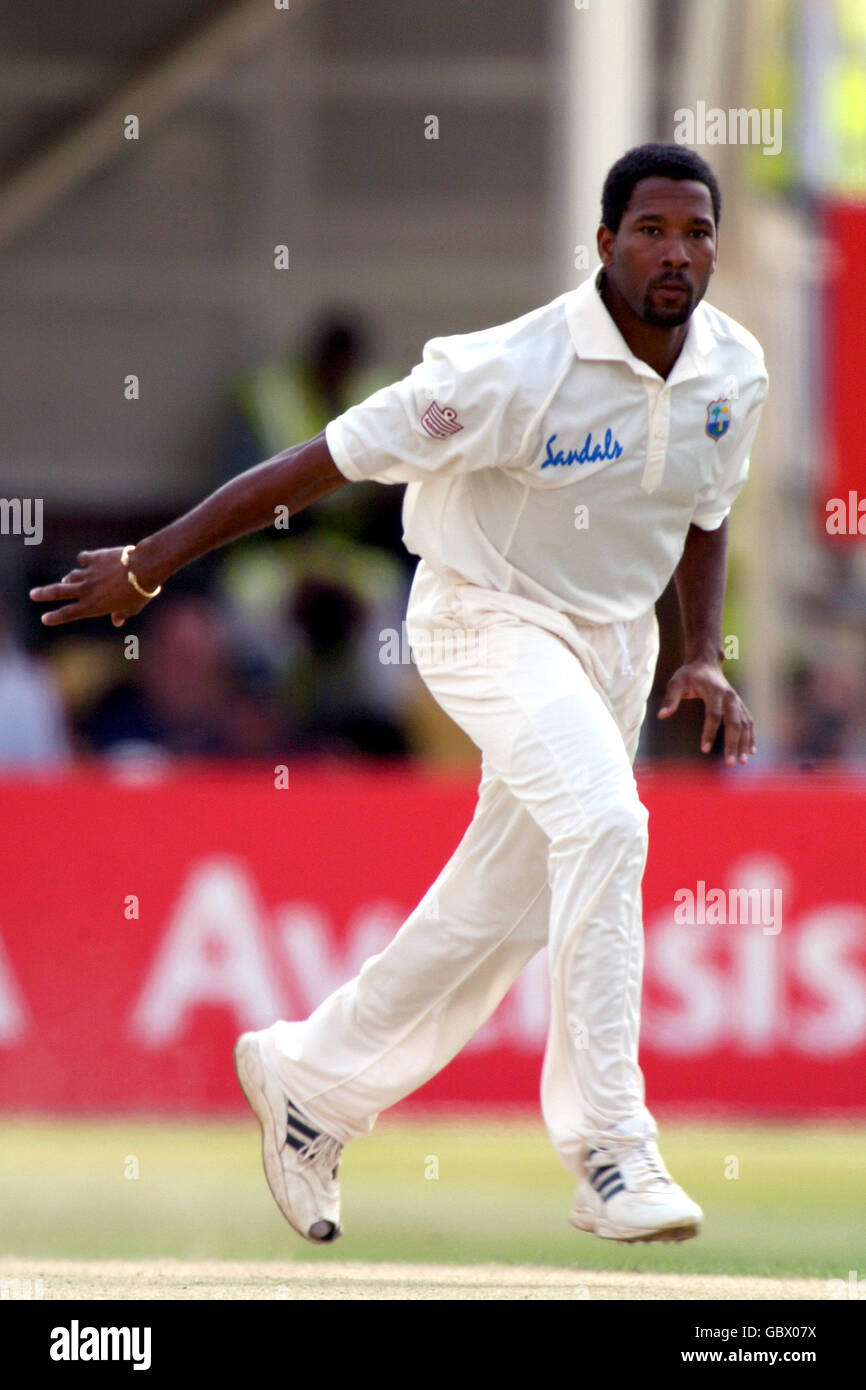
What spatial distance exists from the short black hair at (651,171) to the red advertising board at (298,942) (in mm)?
4333

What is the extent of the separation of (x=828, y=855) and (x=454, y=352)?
15.2 feet

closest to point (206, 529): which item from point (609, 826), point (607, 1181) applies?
point (609, 826)

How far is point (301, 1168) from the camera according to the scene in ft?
17.5

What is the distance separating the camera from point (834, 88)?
1281 centimetres

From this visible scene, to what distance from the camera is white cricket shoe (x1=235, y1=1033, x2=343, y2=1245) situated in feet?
17.5

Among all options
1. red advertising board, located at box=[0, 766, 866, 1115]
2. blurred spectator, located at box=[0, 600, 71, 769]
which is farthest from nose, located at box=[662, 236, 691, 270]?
blurred spectator, located at box=[0, 600, 71, 769]

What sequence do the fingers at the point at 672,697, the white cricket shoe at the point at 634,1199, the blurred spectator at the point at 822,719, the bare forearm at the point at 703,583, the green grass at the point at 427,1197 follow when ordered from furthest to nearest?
the blurred spectator at the point at 822,719
the green grass at the point at 427,1197
the bare forearm at the point at 703,583
the fingers at the point at 672,697
the white cricket shoe at the point at 634,1199

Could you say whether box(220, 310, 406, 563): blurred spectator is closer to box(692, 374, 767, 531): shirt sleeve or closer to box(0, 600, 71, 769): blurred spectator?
box(0, 600, 71, 769): blurred spectator

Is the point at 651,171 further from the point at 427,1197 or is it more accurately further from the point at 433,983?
the point at 427,1197

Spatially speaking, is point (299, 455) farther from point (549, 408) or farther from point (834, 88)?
point (834, 88)

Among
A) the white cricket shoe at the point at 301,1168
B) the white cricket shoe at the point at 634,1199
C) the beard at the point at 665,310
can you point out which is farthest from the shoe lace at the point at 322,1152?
the beard at the point at 665,310

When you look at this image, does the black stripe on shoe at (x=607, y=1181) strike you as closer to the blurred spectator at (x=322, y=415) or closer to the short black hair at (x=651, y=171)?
the short black hair at (x=651, y=171)

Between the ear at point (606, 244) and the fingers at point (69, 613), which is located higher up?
the ear at point (606, 244)

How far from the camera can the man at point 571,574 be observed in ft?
15.5
